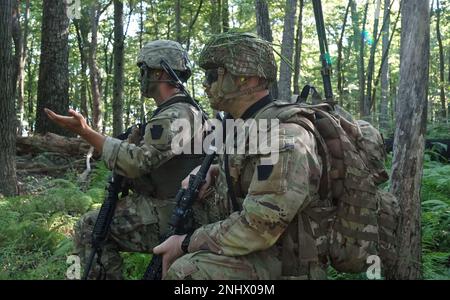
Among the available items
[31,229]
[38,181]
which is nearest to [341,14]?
[38,181]

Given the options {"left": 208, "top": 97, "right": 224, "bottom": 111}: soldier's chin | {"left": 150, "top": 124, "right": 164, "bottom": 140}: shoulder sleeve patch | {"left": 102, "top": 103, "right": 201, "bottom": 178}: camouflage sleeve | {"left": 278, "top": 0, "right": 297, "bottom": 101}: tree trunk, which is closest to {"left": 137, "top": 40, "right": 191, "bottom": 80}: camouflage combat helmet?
{"left": 102, "top": 103, "right": 201, "bottom": 178}: camouflage sleeve

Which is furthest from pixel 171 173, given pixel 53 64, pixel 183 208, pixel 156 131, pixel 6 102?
pixel 53 64

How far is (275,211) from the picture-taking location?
2.45 meters

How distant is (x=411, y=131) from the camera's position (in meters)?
3.63

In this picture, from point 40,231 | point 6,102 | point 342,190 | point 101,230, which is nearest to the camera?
point 342,190

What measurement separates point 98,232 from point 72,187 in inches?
164

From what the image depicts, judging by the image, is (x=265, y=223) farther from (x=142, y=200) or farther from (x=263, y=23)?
(x=263, y=23)

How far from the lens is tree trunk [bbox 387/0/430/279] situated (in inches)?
141

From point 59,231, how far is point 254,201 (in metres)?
4.09

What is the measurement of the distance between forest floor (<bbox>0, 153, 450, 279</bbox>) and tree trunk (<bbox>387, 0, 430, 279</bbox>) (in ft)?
1.42

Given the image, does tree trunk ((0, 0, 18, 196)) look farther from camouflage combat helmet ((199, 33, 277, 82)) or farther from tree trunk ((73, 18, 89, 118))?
tree trunk ((73, 18, 89, 118))

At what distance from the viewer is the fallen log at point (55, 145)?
10.2 metres

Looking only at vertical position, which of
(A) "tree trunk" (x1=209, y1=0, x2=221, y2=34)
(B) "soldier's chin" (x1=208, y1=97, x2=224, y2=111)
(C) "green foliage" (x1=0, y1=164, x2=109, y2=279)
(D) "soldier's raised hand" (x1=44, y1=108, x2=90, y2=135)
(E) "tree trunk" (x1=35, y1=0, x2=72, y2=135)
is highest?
(A) "tree trunk" (x1=209, y1=0, x2=221, y2=34)
